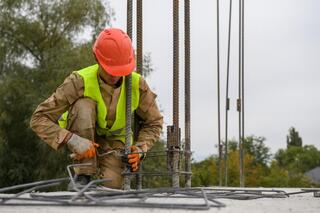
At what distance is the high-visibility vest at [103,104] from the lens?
14.3 ft

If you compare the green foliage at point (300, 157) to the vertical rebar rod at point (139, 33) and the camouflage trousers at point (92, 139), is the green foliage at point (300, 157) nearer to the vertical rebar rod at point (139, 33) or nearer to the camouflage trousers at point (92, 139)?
the vertical rebar rod at point (139, 33)

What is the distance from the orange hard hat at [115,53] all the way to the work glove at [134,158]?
534 millimetres

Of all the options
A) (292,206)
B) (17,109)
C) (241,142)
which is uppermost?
(17,109)

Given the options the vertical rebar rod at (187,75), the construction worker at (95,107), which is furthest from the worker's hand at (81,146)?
the vertical rebar rod at (187,75)

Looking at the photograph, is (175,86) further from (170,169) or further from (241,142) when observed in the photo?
(241,142)

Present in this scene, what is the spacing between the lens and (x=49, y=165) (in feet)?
66.6

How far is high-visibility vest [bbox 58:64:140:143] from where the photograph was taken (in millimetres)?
4371

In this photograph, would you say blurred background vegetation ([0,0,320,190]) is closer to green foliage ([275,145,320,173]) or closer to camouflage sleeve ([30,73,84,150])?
camouflage sleeve ([30,73,84,150])

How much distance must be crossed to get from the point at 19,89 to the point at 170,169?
16780mm

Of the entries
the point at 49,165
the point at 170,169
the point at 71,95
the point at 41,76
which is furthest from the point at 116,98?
the point at 41,76

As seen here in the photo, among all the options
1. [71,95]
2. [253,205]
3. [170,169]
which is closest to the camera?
[253,205]

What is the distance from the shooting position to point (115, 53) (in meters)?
4.41

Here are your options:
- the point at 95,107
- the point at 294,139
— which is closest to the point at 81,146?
the point at 95,107

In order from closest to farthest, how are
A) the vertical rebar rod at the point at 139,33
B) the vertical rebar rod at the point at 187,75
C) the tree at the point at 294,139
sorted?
the vertical rebar rod at the point at 139,33, the vertical rebar rod at the point at 187,75, the tree at the point at 294,139
